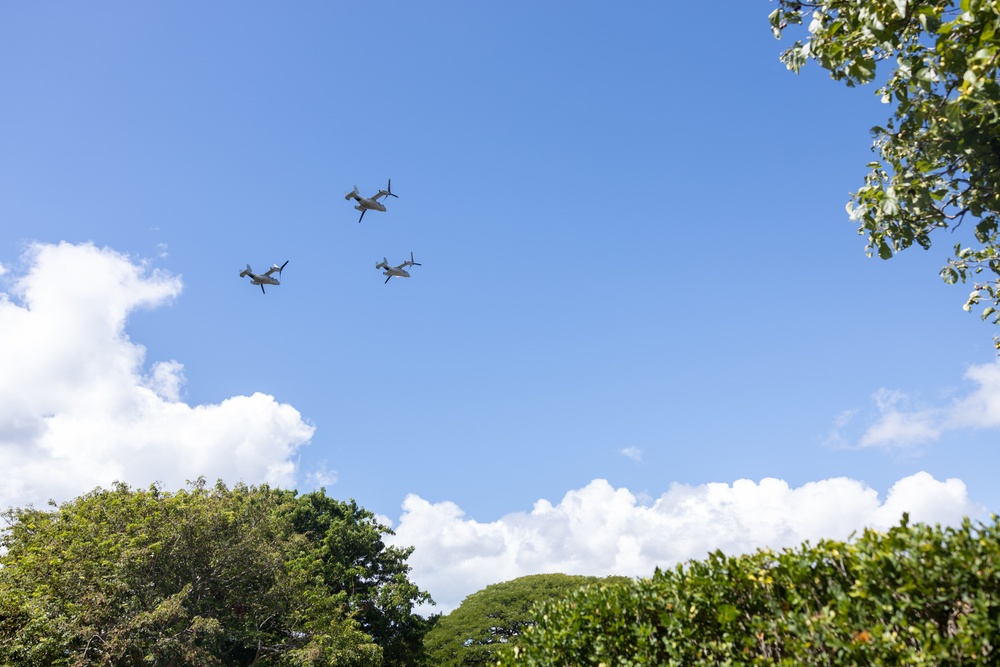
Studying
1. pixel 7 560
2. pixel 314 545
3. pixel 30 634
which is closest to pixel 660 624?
pixel 30 634

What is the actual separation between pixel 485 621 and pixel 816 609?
3489 centimetres

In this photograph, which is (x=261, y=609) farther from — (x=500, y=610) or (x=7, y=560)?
(x=500, y=610)

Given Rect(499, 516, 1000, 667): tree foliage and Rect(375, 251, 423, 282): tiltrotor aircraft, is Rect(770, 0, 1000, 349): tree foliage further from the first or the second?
Rect(375, 251, 423, 282): tiltrotor aircraft

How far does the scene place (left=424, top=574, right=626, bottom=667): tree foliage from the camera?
3369cm

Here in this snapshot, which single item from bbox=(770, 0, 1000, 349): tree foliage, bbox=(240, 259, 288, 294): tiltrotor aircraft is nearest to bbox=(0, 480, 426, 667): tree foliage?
bbox=(240, 259, 288, 294): tiltrotor aircraft

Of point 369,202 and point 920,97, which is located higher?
point 369,202

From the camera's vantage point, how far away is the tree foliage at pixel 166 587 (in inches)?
667

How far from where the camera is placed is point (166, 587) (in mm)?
19906

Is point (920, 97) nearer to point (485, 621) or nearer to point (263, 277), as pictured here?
point (263, 277)

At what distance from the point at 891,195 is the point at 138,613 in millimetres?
21063

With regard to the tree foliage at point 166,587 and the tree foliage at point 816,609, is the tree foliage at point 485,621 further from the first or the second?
the tree foliage at point 816,609

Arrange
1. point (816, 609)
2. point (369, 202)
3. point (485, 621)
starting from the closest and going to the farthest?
point (816, 609), point (369, 202), point (485, 621)

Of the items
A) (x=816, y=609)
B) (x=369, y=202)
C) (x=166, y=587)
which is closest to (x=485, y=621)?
(x=166, y=587)

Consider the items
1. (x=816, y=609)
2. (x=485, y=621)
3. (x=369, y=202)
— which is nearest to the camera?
(x=816, y=609)
